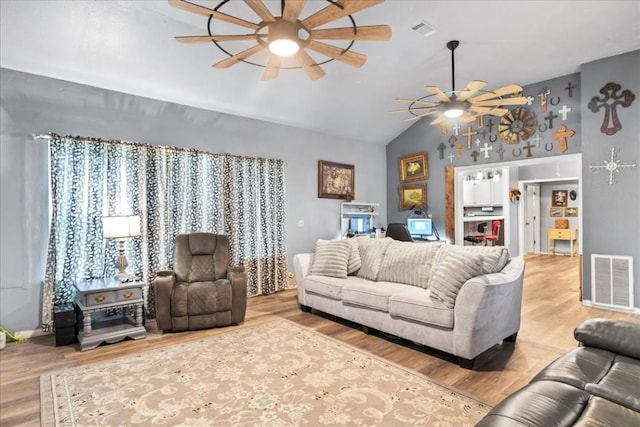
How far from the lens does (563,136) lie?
487 centimetres

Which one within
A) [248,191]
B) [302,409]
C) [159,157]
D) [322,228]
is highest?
[159,157]

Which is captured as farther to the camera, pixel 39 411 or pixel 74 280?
pixel 74 280

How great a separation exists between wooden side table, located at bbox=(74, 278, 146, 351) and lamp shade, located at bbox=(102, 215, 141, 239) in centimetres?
52

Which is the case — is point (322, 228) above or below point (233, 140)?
below

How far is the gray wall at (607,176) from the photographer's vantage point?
161 inches

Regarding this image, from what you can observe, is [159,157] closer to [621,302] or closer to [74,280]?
[74,280]

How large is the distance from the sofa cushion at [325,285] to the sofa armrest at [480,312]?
141 centimetres

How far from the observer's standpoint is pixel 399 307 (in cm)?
304

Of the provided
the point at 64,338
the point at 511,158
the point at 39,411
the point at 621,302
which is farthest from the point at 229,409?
the point at 511,158

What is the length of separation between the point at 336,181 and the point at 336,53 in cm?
393

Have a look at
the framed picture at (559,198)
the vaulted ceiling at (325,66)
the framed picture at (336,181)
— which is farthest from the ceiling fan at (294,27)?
the framed picture at (559,198)

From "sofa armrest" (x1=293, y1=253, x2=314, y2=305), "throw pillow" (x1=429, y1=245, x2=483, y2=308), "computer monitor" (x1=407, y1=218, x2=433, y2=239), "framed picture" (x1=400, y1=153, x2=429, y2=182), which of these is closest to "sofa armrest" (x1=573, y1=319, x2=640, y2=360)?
"throw pillow" (x1=429, y1=245, x2=483, y2=308)

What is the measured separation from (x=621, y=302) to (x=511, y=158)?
2516 millimetres

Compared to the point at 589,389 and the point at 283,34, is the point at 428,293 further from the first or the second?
the point at 283,34
